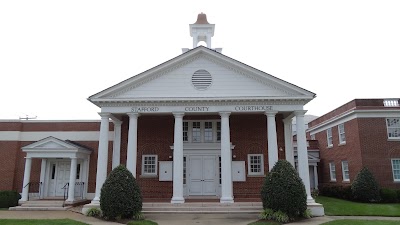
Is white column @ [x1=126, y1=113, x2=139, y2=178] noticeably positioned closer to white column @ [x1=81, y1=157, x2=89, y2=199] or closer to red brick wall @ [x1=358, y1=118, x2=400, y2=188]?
white column @ [x1=81, y1=157, x2=89, y2=199]

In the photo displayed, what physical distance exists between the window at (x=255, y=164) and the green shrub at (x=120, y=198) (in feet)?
26.9

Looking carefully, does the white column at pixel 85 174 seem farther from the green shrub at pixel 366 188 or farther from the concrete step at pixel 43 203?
the green shrub at pixel 366 188

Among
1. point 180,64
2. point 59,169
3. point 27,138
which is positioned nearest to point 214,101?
point 180,64

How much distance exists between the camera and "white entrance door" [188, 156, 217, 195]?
21719mm

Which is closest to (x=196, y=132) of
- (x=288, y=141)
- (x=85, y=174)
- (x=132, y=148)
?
(x=132, y=148)

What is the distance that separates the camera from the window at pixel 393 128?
25220 mm

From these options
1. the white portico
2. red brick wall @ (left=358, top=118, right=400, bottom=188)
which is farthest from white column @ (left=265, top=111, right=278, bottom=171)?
red brick wall @ (left=358, top=118, right=400, bottom=188)

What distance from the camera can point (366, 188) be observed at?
23.0 metres

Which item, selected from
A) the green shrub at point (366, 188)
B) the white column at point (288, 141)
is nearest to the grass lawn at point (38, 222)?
the white column at point (288, 141)

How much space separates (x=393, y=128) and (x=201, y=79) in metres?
15.1

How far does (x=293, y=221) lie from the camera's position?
16062 millimetres

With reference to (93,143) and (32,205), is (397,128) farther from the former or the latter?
(32,205)

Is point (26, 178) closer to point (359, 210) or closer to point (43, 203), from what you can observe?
point (43, 203)

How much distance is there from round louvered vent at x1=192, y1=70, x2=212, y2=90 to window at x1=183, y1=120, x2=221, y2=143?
3.18m
